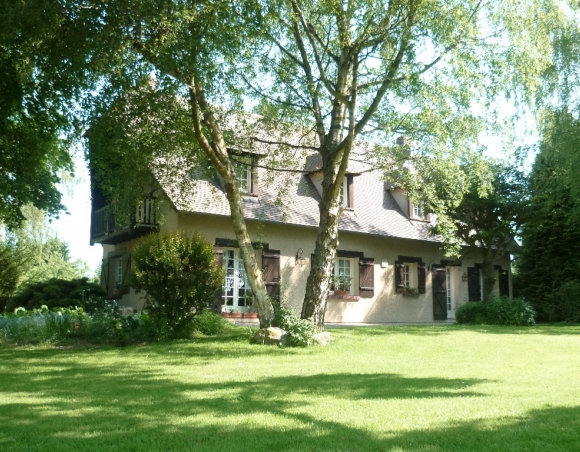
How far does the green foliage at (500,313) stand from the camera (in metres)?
19.2

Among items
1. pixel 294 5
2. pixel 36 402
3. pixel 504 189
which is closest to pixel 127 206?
pixel 294 5

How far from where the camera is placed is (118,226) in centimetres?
1716

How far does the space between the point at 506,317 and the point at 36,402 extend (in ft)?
52.6

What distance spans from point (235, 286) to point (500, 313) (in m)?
8.47

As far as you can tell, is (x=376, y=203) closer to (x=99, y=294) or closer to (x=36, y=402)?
Result: (x=99, y=294)

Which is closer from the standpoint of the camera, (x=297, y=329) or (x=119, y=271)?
(x=297, y=329)

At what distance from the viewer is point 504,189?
68.6 feet

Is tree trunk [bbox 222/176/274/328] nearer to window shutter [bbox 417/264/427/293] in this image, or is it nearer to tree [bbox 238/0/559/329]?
tree [bbox 238/0/559/329]

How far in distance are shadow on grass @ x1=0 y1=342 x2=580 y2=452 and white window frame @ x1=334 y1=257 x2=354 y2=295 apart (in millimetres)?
12967

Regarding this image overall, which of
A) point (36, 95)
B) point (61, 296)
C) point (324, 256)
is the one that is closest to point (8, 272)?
point (61, 296)

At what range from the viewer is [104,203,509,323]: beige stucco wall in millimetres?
18156

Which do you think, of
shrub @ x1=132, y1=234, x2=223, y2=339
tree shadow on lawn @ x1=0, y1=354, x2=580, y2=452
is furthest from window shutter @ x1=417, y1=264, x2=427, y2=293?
tree shadow on lawn @ x1=0, y1=354, x2=580, y2=452

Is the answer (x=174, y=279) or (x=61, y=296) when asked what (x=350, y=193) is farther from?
(x=174, y=279)

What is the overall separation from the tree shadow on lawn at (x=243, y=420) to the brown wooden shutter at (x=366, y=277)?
1340 cm
